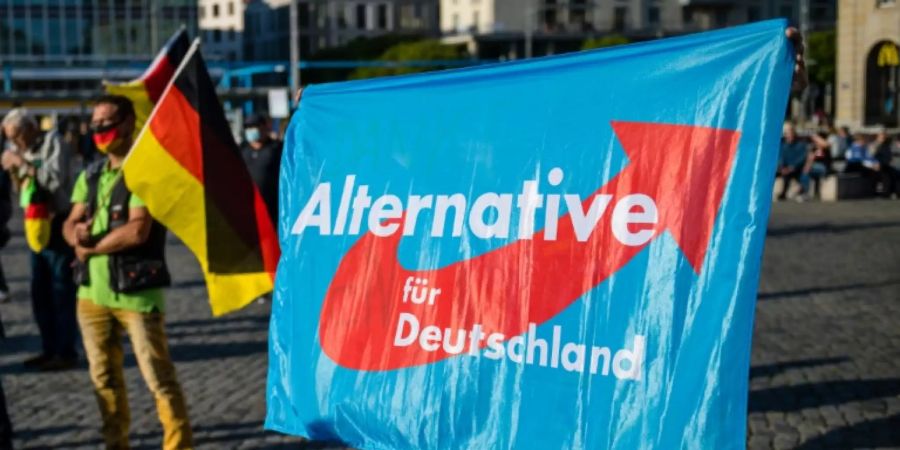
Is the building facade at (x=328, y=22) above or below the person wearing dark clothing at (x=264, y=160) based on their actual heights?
above

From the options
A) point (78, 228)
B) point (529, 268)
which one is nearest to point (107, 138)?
point (78, 228)

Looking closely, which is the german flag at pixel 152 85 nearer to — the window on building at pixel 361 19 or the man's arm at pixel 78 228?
the man's arm at pixel 78 228

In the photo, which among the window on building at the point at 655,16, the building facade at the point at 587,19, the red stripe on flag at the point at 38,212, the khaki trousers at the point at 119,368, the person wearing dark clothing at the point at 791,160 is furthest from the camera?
the window on building at the point at 655,16

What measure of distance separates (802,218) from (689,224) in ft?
64.7

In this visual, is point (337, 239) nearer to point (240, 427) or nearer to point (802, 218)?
point (240, 427)

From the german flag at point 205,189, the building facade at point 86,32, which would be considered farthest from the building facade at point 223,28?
the german flag at point 205,189

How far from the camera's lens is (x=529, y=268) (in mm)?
4145

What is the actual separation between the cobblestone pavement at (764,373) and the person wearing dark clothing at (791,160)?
1258 cm

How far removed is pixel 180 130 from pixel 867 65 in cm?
5577

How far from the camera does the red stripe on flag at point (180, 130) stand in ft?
20.8

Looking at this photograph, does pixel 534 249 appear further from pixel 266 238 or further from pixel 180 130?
pixel 180 130

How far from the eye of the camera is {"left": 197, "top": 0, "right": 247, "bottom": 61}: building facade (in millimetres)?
125831

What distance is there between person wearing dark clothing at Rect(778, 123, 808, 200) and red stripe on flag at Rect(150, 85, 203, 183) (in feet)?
73.8

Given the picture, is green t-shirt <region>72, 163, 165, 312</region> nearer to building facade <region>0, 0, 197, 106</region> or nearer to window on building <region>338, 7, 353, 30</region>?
building facade <region>0, 0, 197, 106</region>
